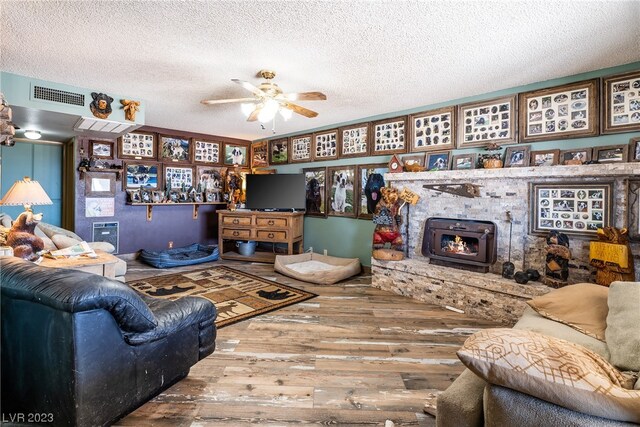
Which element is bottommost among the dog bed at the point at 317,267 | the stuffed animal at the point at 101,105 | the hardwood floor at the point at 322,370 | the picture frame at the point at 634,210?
the hardwood floor at the point at 322,370

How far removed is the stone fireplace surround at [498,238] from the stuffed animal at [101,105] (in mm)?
3655

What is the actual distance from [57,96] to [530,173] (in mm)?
5100

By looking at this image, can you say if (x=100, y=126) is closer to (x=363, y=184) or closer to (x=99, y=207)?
(x=99, y=207)

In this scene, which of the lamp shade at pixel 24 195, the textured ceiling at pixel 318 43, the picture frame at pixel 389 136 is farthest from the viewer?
the picture frame at pixel 389 136

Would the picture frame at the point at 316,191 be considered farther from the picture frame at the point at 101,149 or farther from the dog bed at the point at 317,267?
the picture frame at the point at 101,149

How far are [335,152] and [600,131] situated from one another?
341cm

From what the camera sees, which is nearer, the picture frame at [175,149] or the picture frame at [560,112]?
the picture frame at [560,112]

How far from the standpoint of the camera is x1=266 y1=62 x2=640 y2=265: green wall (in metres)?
2.97

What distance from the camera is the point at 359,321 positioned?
3.14 m

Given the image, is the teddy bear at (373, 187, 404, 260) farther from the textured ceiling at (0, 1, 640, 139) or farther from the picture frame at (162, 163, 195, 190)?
the picture frame at (162, 163, 195, 190)

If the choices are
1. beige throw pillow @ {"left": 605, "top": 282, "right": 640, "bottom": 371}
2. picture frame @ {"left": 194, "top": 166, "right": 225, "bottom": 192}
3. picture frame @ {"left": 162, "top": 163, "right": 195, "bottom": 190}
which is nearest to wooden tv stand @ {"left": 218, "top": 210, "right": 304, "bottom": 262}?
picture frame @ {"left": 194, "top": 166, "right": 225, "bottom": 192}

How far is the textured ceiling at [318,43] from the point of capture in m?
2.07

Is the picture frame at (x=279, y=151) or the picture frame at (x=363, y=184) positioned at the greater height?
the picture frame at (x=279, y=151)

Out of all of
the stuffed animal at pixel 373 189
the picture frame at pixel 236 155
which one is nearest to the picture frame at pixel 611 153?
the stuffed animal at pixel 373 189
